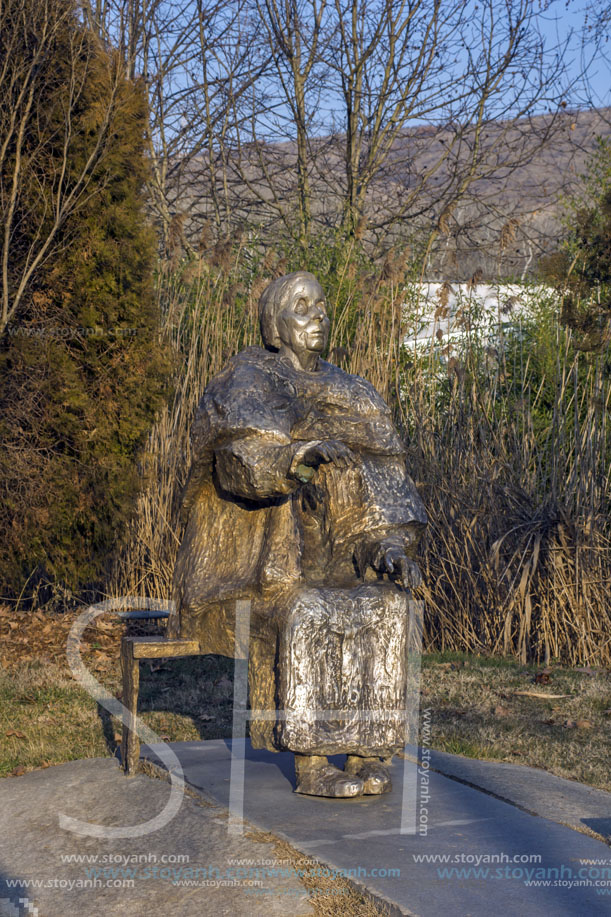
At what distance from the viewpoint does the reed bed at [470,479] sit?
633 cm

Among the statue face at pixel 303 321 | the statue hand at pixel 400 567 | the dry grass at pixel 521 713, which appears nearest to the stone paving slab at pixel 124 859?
the statue hand at pixel 400 567

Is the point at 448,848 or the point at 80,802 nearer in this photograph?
the point at 448,848

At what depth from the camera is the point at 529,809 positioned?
324 centimetres

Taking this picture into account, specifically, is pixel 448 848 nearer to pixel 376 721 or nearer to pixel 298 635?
pixel 376 721

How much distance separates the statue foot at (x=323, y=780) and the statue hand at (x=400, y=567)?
61cm

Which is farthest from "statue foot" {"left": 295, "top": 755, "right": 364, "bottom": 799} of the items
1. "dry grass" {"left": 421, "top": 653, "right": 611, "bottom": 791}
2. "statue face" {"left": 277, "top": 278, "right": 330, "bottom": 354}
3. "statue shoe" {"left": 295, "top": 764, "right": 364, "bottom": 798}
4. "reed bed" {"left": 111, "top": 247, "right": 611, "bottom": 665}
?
"reed bed" {"left": 111, "top": 247, "right": 611, "bottom": 665}

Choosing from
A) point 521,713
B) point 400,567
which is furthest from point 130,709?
point 521,713

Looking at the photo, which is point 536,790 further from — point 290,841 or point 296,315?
point 296,315

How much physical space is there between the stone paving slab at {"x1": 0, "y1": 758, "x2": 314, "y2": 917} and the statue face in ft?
4.94

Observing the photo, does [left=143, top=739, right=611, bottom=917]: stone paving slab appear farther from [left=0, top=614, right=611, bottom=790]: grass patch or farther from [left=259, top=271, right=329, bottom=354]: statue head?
[left=259, top=271, right=329, bottom=354]: statue head

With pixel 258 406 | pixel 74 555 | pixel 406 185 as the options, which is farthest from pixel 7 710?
pixel 406 185

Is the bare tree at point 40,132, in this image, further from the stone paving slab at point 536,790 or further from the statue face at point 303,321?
the stone paving slab at point 536,790

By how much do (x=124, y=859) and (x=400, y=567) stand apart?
45.5 inches

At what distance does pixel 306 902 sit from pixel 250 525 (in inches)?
48.2
